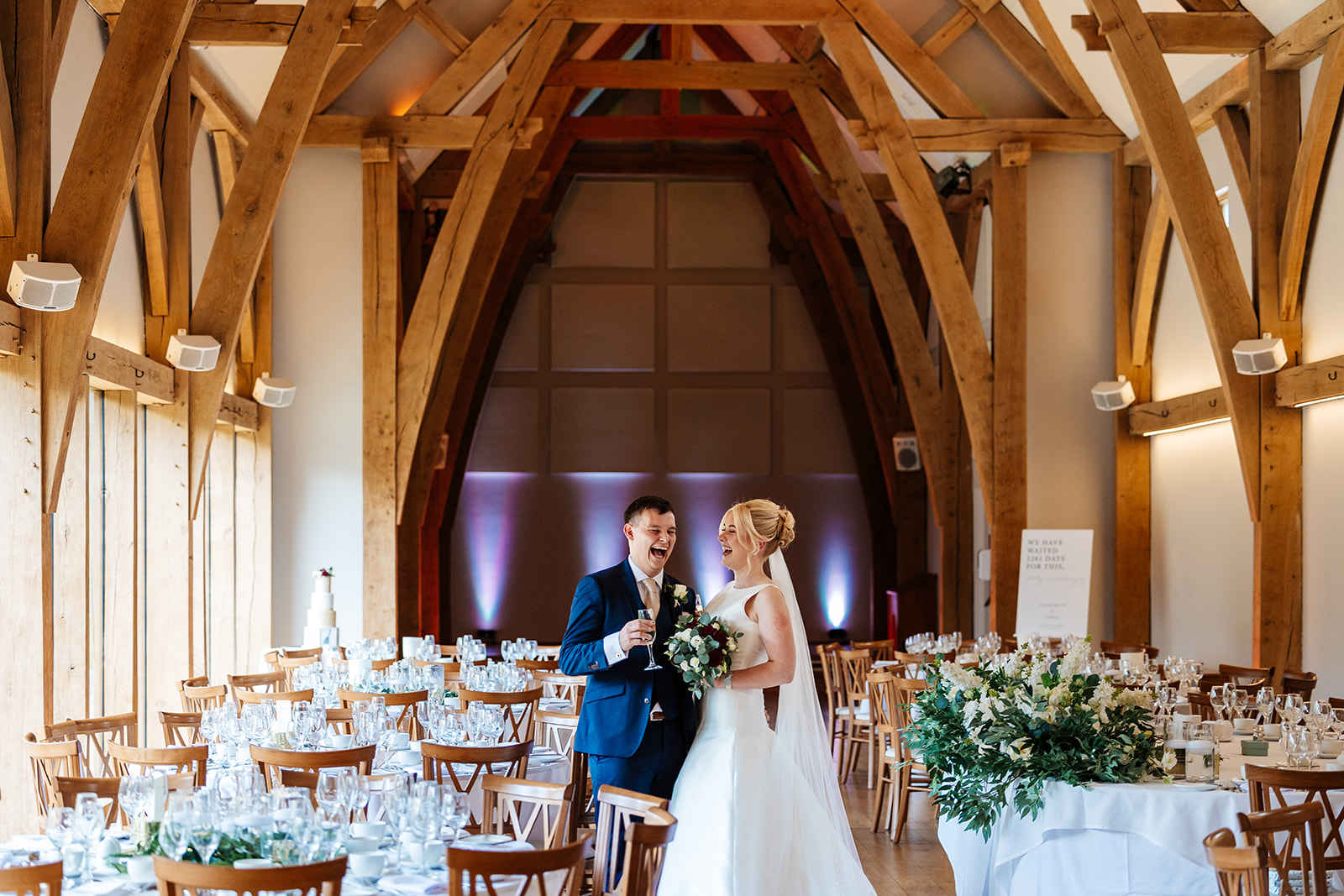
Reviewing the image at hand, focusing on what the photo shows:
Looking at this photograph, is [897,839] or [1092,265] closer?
[897,839]

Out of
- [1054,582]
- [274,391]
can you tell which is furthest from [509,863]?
[1054,582]

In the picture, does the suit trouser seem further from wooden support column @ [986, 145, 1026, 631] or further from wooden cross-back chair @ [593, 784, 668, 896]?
wooden support column @ [986, 145, 1026, 631]

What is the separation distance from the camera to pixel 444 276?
9898mm

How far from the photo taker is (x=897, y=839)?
6910 mm

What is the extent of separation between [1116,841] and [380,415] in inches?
273

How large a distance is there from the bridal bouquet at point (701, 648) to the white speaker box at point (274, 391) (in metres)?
6.12

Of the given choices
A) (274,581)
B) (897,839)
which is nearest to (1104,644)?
(897,839)

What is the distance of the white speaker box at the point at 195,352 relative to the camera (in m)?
7.62

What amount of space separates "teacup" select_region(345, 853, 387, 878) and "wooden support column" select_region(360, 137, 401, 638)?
6619mm

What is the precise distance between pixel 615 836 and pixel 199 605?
6451 mm

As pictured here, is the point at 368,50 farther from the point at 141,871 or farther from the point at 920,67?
the point at 141,871

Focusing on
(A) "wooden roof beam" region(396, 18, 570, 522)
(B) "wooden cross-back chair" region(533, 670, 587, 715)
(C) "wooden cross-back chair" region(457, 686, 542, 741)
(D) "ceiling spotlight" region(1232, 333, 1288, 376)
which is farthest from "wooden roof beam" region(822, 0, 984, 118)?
(C) "wooden cross-back chair" region(457, 686, 542, 741)

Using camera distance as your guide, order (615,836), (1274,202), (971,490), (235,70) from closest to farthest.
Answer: (615,836)
(1274,202)
(235,70)
(971,490)

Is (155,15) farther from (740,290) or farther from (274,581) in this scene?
(740,290)
